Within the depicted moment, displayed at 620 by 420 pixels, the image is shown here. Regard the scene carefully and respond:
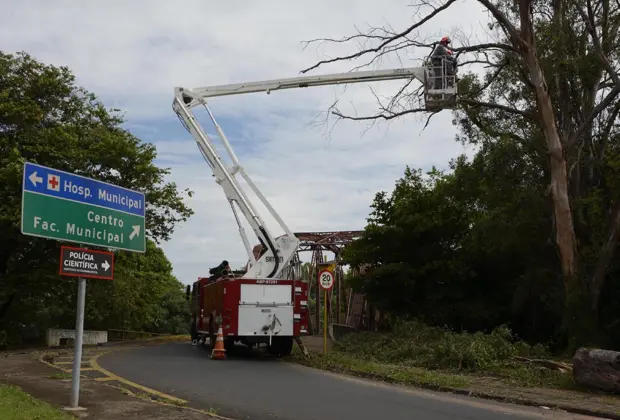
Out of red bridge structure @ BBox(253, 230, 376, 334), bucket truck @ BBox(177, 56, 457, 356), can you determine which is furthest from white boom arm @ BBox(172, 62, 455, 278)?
red bridge structure @ BBox(253, 230, 376, 334)

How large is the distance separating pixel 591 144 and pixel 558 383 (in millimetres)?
9814

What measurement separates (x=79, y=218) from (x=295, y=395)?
489 cm

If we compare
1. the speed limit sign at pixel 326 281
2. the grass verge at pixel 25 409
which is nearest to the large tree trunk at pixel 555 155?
the speed limit sign at pixel 326 281

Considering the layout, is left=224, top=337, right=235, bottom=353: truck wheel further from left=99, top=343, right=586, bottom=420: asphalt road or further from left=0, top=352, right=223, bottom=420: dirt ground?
left=0, top=352, right=223, bottom=420: dirt ground

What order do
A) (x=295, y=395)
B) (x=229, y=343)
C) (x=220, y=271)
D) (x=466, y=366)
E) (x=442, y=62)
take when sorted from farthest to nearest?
(x=220, y=271) → (x=229, y=343) → (x=442, y=62) → (x=466, y=366) → (x=295, y=395)

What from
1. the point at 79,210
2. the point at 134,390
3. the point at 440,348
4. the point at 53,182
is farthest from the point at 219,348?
the point at 53,182

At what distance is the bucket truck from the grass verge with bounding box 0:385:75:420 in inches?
332

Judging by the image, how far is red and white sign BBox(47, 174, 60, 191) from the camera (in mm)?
8688

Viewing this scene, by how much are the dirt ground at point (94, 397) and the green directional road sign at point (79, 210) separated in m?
2.35

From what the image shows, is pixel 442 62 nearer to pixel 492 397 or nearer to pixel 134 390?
pixel 492 397

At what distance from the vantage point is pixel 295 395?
11.3 metres

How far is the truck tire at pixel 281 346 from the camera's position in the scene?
1884cm

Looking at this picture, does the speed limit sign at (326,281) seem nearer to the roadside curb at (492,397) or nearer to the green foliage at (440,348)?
the green foliage at (440,348)

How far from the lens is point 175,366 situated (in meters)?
16.2
